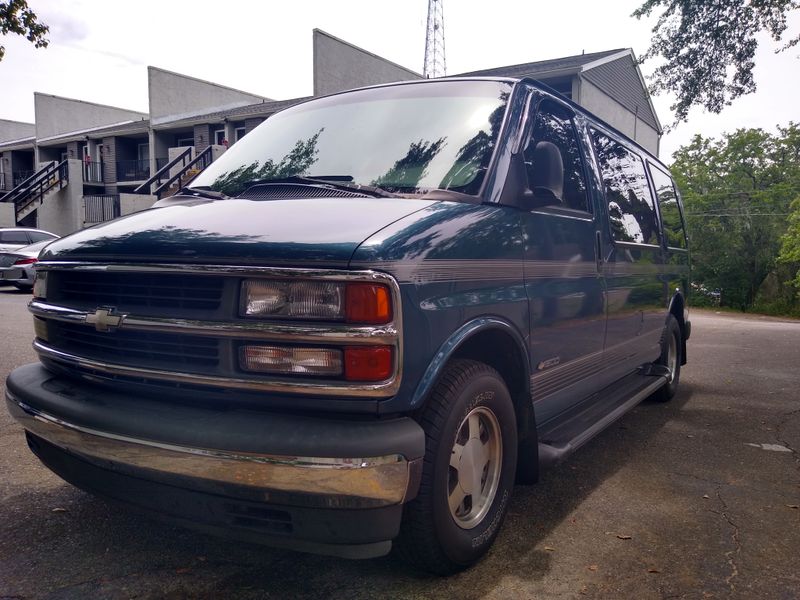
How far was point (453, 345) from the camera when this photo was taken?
2.49 meters

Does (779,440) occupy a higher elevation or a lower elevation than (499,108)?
lower

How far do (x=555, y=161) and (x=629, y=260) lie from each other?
1.63m

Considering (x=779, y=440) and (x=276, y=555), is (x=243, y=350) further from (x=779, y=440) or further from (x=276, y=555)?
(x=779, y=440)

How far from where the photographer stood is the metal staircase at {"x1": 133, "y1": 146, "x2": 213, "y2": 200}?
24094 millimetres

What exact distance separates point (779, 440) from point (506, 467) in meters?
3.11

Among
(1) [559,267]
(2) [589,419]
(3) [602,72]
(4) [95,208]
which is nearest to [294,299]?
(1) [559,267]

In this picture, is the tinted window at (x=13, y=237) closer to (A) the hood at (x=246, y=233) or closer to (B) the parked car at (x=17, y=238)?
(B) the parked car at (x=17, y=238)

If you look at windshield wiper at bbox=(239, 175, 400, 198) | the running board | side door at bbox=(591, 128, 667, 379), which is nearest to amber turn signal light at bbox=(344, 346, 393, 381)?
windshield wiper at bbox=(239, 175, 400, 198)

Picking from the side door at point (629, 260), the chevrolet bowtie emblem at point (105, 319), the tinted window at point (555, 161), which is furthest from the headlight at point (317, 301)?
the side door at point (629, 260)

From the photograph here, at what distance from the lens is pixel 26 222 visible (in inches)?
1281

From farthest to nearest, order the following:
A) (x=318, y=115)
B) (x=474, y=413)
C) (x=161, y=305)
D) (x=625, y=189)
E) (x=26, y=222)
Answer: (x=26, y=222), (x=625, y=189), (x=318, y=115), (x=474, y=413), (x=161, y=305)

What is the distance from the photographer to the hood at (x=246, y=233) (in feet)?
7.52

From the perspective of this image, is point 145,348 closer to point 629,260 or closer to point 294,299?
point 294,299

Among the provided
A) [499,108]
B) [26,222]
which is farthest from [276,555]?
[26,222]
